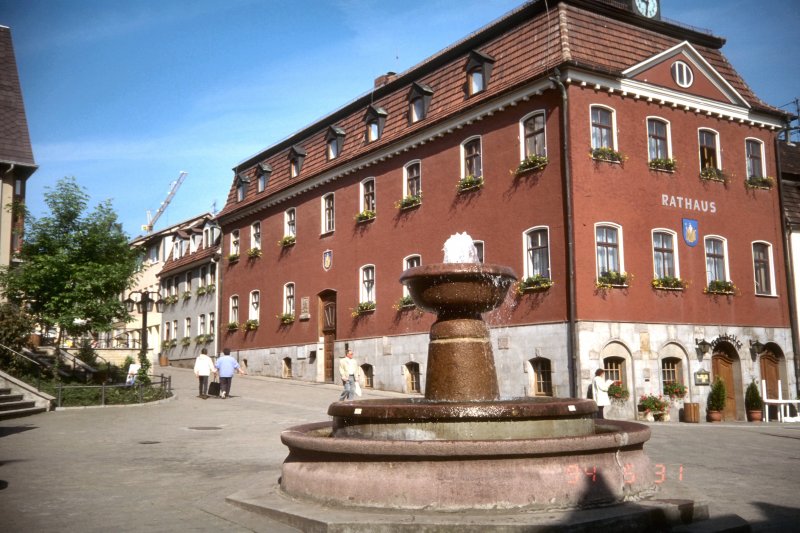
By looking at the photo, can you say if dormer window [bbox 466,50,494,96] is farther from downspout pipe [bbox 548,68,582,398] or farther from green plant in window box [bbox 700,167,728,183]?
green plant in window box [bbox 700,167,728,183]

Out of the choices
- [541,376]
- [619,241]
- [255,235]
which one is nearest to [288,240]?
[255,235]

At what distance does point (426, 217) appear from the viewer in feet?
83.8

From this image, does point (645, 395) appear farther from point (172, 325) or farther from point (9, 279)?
point (172, 325)

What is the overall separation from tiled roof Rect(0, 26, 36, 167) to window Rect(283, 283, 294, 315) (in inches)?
453

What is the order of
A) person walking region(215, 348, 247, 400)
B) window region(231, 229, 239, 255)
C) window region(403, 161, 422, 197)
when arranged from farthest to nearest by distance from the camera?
window region(231, 229, 239, 255) → window region(403, 161, 422, 197) → person walking region(215, 348, 247, 400)

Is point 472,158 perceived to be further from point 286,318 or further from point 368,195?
point 286,318

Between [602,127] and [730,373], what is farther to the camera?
[730,373]

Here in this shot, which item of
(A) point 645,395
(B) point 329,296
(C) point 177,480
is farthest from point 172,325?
(C) point 177,480

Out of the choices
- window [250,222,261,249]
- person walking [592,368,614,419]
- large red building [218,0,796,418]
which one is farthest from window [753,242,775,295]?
window [250,222,261,249]

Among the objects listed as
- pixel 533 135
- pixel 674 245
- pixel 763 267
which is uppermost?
pixel 533 135

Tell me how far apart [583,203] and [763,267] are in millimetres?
8228

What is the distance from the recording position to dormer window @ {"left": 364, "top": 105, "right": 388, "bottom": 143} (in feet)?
92.9

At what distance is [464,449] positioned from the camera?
6.41 metres

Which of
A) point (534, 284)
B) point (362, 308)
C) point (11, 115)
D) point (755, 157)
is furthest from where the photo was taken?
point (11, 115)
